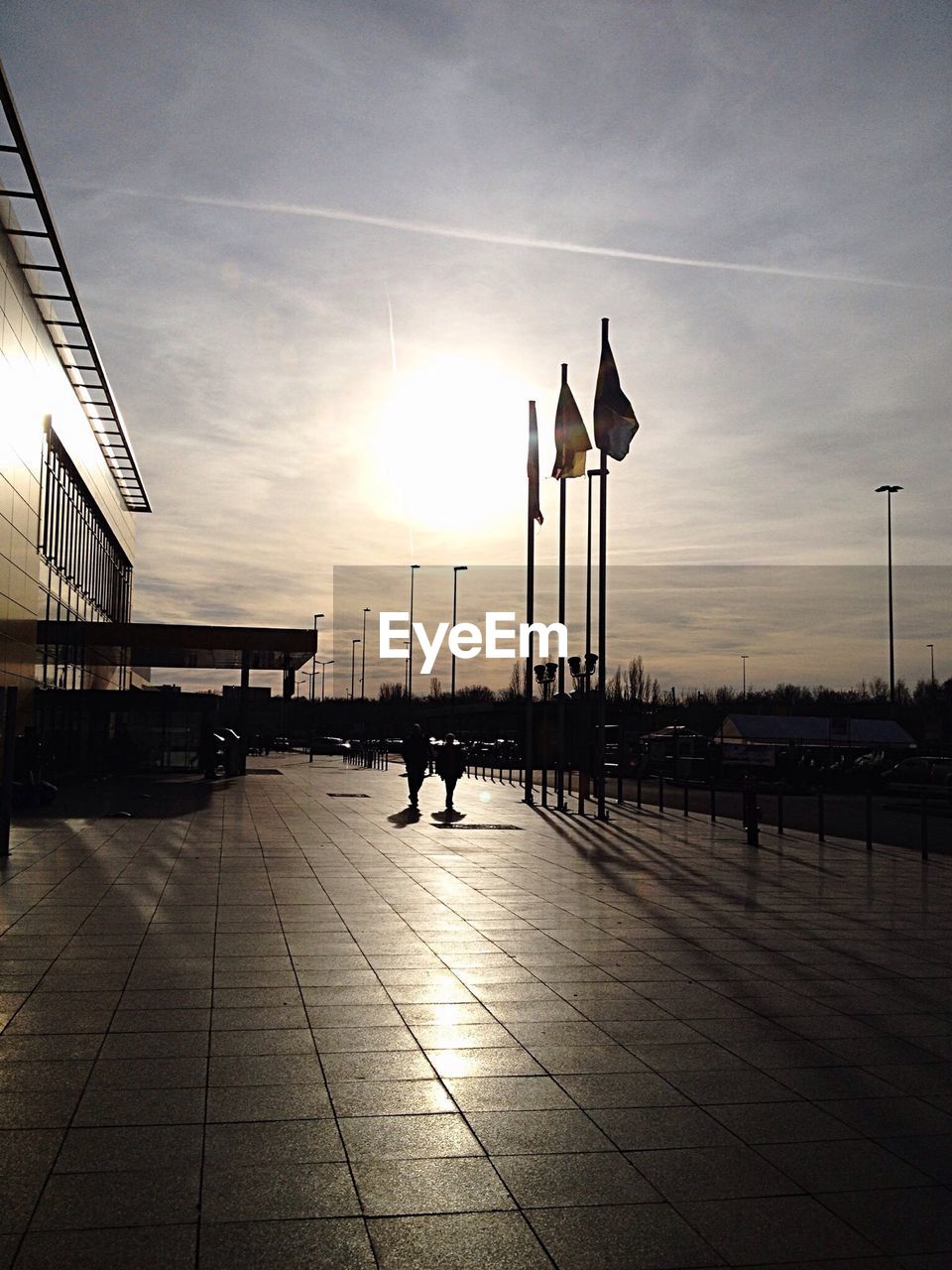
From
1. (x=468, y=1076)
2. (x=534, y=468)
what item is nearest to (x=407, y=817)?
(x=534, y=468)

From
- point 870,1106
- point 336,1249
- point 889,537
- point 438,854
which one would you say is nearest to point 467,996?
point 870,1106

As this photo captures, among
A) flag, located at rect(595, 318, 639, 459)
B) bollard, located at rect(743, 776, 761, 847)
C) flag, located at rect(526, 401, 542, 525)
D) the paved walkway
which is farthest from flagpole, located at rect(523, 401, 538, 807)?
the paved walkway

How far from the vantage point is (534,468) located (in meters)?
32.2

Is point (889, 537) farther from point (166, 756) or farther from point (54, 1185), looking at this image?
point (54, 1185)

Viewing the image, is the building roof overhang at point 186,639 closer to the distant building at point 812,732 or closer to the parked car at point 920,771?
the parked car at point 920,771

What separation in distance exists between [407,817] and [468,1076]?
19765 millimetres

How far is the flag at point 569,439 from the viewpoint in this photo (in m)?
28.7

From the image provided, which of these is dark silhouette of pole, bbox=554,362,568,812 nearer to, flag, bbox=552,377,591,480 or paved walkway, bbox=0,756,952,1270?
flag, bbox=552,377,591,480

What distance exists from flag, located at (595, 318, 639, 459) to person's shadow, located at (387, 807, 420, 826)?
849 cm

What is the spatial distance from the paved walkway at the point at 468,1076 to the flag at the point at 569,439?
623 inches

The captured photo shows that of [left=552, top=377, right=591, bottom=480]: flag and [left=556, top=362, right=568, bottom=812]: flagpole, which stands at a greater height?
[left=552, top=377, right=591, bottom=480]: flag

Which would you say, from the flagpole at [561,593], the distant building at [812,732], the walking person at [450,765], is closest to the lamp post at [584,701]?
the flagpole at [561,593]

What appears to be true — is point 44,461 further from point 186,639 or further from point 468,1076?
point 468,1076

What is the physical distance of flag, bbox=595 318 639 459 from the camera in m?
25.9
